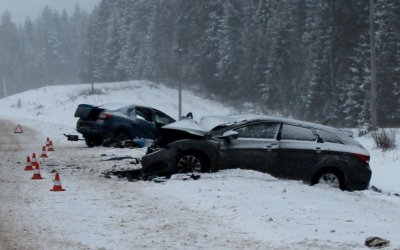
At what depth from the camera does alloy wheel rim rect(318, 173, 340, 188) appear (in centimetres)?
1141

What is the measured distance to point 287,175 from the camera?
11398 millimetres

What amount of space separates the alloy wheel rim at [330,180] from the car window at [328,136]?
703 millimetres

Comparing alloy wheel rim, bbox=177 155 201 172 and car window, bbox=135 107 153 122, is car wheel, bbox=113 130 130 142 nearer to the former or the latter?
car window, bbox=135 107 153 122

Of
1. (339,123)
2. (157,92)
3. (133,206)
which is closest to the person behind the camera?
(133,206)

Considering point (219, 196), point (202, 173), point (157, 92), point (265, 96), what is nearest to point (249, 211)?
point (219, 196)

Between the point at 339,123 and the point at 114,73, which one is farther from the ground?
the point at 114,73

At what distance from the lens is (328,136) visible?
1159 centimetres

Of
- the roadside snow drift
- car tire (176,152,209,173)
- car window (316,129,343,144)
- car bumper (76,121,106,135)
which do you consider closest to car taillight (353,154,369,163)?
car window (316,129,343,144)

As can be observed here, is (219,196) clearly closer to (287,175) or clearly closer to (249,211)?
(249,211)

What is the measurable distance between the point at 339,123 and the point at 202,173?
3959 centimetres

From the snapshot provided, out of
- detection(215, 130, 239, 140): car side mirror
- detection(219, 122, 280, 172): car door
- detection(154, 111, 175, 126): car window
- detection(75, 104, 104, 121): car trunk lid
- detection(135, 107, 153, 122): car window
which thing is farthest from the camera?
detection(154, 111, 175, 126): car window

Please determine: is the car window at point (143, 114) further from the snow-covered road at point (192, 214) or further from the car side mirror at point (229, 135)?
the car side mirror at point (229, 135)

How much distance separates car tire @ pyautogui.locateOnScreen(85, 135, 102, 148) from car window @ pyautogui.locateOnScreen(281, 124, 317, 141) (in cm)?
930

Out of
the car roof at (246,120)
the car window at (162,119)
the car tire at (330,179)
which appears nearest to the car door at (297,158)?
the car tire at (330,179)
